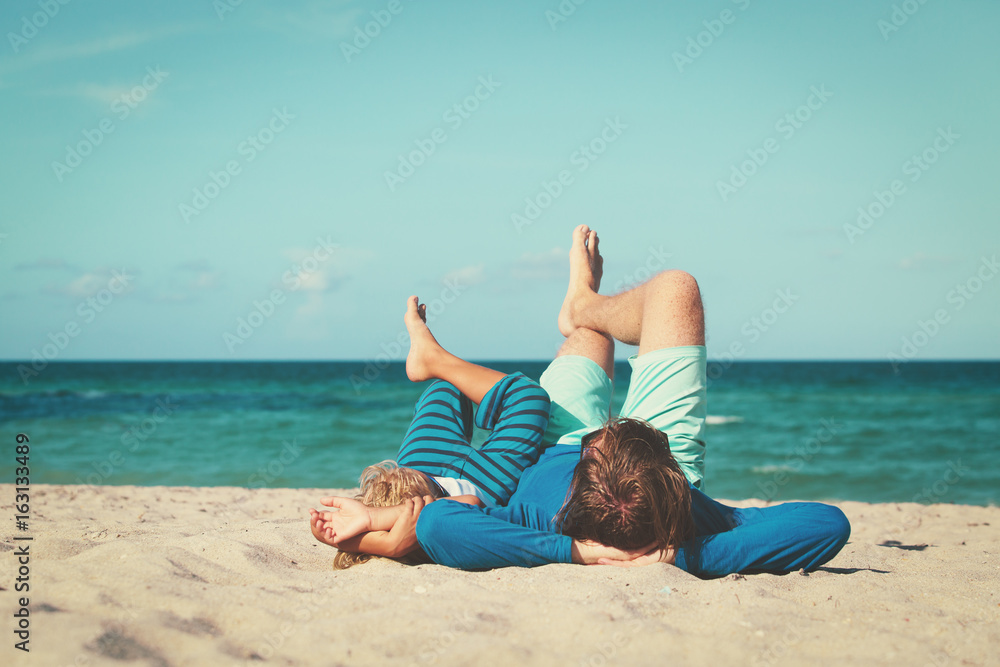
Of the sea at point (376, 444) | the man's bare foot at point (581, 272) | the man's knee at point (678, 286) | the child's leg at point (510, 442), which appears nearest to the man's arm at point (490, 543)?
the child's leg at point (510, 442)

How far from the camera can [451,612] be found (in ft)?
6.43

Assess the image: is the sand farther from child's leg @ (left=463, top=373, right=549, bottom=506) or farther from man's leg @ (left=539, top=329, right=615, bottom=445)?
man's leg @ (left=539, top=329, right=615, bottom=445)

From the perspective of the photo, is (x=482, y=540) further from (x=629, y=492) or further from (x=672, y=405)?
(x=672, y=405)

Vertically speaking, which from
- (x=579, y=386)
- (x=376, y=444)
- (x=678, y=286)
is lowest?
(x=579, y=386)

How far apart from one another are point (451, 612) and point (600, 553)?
70 centimetres

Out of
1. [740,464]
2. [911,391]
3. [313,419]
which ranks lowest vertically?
[740,464]

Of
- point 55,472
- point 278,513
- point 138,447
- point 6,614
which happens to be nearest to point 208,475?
point 55,472

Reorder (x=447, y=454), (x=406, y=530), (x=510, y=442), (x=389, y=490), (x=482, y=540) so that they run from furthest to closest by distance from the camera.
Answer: (x=447, y=454) < (x=510, y=442) < (x=389, y=490) < (x=406, y=530) < (x=482, y=540)

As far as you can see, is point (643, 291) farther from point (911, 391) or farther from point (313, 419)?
point (911, 391)

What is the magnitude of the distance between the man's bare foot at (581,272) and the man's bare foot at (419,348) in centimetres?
77

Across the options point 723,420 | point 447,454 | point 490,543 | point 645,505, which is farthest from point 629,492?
point 723,420

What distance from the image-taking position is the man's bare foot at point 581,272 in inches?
150

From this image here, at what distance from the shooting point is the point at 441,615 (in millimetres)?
1935

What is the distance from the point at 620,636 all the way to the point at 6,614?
64.7 inches
